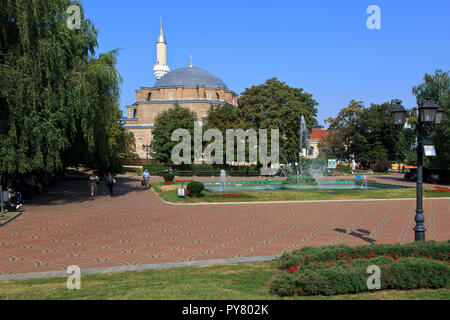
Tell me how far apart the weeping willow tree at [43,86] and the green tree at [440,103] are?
63.1 ft

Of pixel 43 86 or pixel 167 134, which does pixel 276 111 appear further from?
pixel 43 86

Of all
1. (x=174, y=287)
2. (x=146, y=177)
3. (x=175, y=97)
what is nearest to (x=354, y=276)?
(x=174, y=287)

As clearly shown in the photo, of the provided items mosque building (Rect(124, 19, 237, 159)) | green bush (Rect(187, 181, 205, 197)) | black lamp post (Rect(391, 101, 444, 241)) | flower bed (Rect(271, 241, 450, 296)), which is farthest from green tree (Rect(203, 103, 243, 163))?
flower bed (Rect(271, 241, 450, 296))

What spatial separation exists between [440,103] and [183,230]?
33753 mm

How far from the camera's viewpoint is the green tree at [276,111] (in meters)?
41.7

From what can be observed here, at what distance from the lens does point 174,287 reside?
17.3 feet

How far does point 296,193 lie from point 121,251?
14.2 m

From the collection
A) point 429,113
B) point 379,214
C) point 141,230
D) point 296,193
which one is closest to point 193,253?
point 141,230

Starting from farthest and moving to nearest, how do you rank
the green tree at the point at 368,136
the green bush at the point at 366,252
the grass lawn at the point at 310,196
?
the green tree at the point at 368,136, the grass lawn at the point at 310,196, the green bush at the point at 366,252

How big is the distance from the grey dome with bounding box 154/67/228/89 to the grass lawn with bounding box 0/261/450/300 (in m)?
70.4

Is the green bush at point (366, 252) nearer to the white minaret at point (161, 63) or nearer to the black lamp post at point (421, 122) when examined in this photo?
the black lamp post at point (421, 122)

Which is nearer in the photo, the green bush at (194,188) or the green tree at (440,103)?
the green bush at (194,188)

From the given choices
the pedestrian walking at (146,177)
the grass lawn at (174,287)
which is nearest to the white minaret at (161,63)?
the pedestrian walking at (146,177)

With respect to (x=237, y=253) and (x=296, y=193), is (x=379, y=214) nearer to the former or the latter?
(x=296, y=193)
